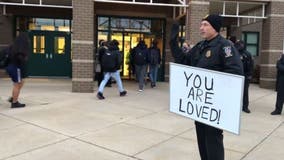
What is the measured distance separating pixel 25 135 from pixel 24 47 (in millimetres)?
2823

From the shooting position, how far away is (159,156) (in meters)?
5.58

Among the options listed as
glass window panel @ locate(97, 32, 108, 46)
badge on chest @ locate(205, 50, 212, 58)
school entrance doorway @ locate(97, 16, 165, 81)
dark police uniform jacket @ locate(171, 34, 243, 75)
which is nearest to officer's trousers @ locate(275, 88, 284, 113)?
dark police uniform jacket @ locate(171, 34, 243, 75)

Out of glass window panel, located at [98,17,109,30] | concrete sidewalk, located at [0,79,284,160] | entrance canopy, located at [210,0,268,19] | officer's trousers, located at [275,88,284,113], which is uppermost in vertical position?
entrance canopy, located at [210,0,268,19]

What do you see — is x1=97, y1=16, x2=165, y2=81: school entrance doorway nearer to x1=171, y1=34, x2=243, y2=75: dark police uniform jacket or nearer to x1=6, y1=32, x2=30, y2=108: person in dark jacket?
x1=6, y1=32, x2=30, y2=108: person in dark jacket

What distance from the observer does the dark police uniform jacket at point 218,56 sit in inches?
151

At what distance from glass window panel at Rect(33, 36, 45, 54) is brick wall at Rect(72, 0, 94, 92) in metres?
5.49

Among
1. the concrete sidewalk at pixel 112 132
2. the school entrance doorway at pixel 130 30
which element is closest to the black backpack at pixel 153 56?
the school entrance doorway at pixel 130 30

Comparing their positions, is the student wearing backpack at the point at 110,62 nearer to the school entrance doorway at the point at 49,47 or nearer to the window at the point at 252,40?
the school entrance doorway at the point at 49,47

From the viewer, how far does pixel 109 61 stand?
10695 millimetres

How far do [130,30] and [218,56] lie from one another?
42.8 ft

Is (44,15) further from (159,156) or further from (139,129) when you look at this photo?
(159,156)

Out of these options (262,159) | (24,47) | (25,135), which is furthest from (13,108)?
(262,159)

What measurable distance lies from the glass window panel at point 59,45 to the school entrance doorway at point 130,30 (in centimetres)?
173

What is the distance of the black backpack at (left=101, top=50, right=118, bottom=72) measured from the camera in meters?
10.7
